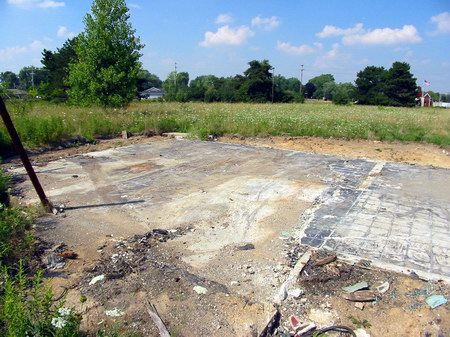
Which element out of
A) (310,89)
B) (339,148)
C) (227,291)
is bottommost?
(227,291)

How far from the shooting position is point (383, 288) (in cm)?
324

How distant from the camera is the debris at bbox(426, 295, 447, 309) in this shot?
300 centimetres

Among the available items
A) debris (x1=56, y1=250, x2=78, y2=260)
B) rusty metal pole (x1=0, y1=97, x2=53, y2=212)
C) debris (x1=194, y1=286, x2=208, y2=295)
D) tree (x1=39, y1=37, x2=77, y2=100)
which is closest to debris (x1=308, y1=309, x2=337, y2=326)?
debris (x1=194, y1=286, x2=208, y2=295)

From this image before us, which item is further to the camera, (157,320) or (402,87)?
(402,87)

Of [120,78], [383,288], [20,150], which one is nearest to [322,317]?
[383,288]

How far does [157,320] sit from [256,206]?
2.93 meters

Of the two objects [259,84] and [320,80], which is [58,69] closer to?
[259,84]

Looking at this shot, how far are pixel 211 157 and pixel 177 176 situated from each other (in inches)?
77.6

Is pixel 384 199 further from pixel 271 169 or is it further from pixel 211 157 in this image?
pixel 211 157

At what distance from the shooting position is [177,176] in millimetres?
6992

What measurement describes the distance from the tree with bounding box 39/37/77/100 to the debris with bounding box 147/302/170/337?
81.9 feet

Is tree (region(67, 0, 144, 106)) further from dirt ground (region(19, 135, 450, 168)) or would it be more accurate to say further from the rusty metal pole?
the rusty metal pole

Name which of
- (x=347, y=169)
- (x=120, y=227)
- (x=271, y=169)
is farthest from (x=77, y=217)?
(x=347, y=169)

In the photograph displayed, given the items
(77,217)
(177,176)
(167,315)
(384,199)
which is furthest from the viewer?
(177,176)
